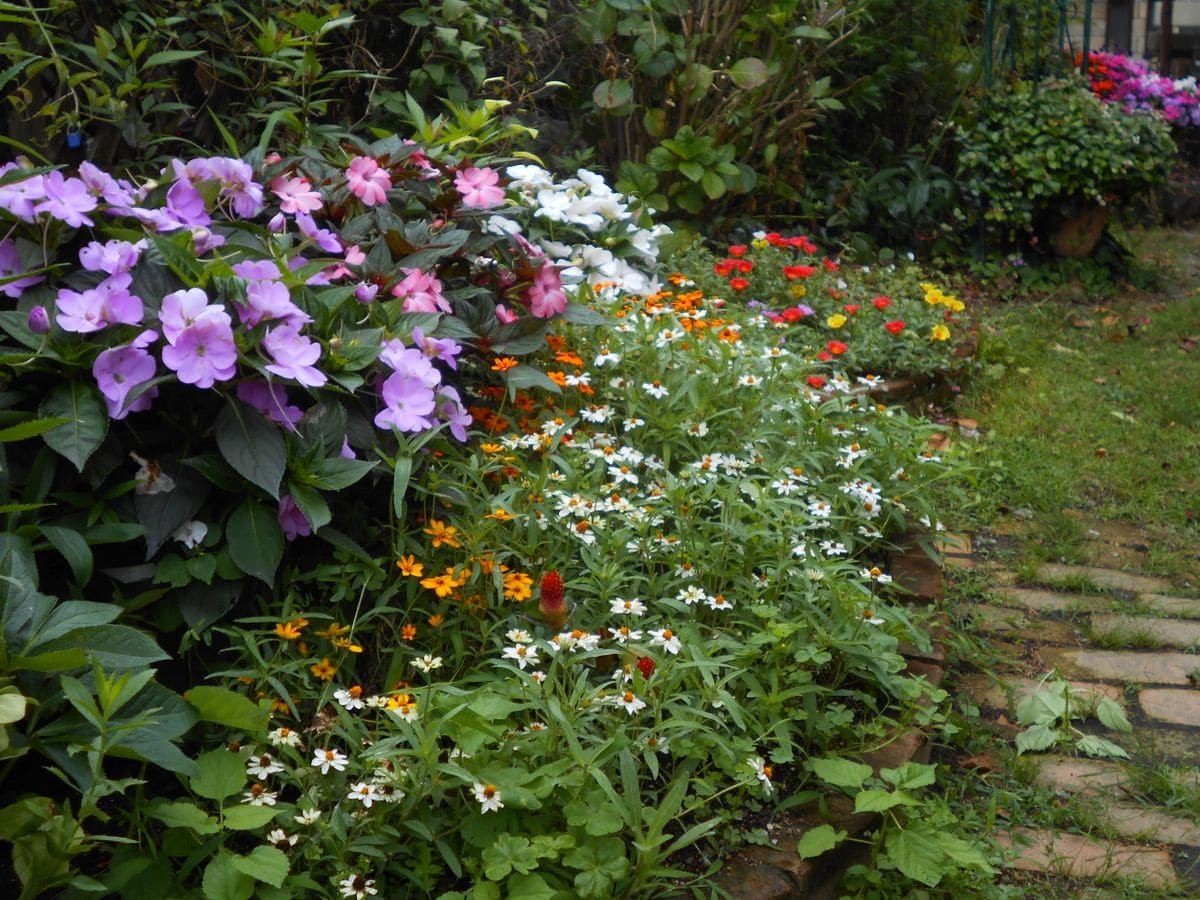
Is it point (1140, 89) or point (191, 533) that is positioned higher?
point (191, 533)

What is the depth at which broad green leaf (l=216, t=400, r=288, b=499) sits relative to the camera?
199 centimetres

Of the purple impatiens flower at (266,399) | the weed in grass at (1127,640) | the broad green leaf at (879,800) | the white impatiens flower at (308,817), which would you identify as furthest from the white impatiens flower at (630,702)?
the weed in grass at (1127,640)

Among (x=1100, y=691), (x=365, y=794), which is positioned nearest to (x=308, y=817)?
(x=365, y=794)

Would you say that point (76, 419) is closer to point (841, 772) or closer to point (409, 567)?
point (409, 567)

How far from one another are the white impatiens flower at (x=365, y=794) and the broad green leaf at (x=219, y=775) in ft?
0.45

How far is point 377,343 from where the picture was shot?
7.73 feet

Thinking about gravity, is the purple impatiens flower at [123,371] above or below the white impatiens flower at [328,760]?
above

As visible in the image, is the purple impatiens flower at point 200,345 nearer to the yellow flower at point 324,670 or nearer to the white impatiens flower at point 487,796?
the yellow flower at point 324,670

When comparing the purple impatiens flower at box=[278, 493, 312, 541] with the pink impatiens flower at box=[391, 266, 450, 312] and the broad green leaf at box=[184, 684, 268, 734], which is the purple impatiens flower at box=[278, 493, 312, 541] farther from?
the pink impatiens flower at box=[391, 266, 450, 312]

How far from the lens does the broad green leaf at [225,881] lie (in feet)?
5.50

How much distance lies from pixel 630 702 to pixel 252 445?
77cm

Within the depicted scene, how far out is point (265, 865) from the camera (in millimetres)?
1676

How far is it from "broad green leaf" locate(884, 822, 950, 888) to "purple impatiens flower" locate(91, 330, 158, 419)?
1489mm

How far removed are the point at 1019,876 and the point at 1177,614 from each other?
1.28m
